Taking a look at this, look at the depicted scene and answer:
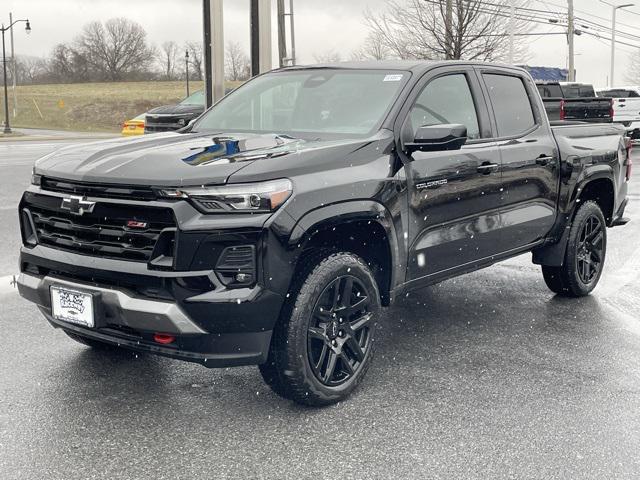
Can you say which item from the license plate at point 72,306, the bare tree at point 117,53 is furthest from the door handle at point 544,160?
the bare tree at point 117,53

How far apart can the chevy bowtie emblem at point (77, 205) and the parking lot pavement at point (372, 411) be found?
1.00 m

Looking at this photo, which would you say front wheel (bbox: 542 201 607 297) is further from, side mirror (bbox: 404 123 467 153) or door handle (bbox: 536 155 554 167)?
side mirror (bbox: 404 123 467 153)

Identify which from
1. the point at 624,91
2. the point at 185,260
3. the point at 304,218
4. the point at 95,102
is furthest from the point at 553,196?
the point at 95,102

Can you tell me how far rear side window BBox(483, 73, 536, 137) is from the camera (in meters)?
5.46

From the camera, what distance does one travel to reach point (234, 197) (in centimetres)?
354

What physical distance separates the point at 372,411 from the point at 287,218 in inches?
43.2

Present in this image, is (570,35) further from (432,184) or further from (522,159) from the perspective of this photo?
(432,184)

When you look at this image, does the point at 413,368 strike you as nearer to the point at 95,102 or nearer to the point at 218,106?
the point at 218,106

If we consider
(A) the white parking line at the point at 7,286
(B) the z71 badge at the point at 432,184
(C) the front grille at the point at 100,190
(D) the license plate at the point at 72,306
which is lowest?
(A) the white parking line at the point at 7,286

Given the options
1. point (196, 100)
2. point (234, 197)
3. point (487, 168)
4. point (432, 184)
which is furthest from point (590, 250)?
point (196, 100)

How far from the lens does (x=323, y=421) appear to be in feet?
12.6

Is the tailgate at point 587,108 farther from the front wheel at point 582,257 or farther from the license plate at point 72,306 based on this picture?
the license plate at point 72,306

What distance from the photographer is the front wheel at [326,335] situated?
3766 millimetres

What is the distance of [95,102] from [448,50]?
4513cm
